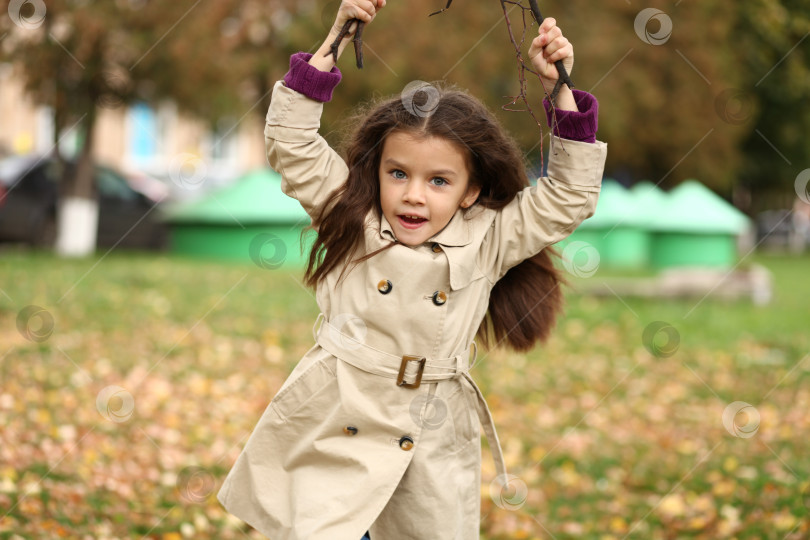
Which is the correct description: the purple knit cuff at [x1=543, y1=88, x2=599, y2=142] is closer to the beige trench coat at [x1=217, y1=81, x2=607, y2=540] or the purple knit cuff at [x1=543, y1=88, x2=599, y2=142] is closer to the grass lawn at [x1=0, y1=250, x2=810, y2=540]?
the beige trench coat at [x1=217, y1=81, x2=607, y2=540]

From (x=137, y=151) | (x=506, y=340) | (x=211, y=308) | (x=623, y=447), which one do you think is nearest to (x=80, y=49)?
(x=211, y=308)

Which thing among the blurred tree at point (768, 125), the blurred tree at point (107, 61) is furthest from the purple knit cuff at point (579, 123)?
the blurred tree at point (768, 125)

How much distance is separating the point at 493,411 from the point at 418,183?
4.32 meters

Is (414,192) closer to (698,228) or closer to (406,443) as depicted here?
(406,443)

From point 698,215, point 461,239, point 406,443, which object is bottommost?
point 406,443

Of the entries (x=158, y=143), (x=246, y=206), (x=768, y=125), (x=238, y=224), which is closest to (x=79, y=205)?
(x=238, y=224)

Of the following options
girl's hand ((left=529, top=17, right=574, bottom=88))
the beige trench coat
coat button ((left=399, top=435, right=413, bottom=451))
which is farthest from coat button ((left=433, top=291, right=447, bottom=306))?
girl's hand ((left=529, top=17, right=574, bottom=88))

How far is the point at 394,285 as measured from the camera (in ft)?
8.47

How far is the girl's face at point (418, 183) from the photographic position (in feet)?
8.45

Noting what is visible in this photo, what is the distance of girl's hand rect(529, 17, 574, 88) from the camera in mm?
2475

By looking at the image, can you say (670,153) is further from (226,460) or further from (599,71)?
(226,460)

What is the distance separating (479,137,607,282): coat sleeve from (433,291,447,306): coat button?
163 millimetres

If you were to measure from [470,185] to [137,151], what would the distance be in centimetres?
2745

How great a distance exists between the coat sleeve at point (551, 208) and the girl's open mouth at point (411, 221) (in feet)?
0.67
